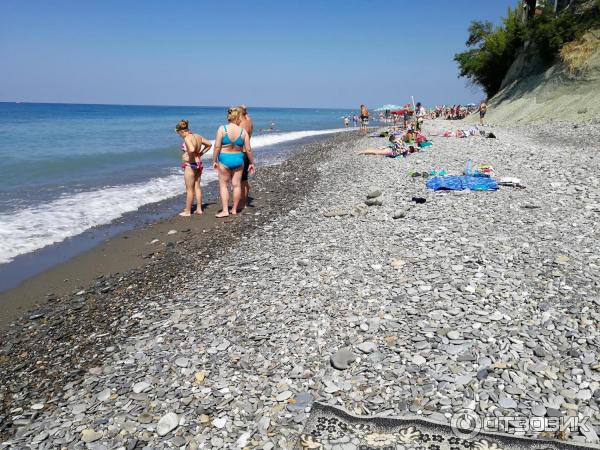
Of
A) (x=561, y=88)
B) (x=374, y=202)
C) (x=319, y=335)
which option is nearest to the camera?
(x=319, y=335)

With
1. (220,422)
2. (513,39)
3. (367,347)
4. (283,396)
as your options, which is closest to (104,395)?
(220,422)

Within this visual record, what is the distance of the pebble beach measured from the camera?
342cm

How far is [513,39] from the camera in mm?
38219

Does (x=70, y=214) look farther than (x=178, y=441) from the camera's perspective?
Yes

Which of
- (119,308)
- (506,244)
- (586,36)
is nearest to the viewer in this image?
(119,308)

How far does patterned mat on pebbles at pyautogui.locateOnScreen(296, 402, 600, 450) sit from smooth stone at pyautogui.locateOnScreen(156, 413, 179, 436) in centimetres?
106

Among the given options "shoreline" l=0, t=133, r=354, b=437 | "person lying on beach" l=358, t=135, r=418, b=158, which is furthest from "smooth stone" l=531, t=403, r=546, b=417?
"person lying on beach" l=358, t=135, r=418, b=158

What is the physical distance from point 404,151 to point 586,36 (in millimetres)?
20515

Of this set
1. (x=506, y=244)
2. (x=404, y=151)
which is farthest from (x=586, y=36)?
(x=506, y=244)

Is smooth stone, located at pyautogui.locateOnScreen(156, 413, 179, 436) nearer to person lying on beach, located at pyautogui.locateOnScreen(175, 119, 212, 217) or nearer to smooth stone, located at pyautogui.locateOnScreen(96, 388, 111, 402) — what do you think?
smooth stone, located at pyautogui.locateOnScreen(96, 388, 111, 402)

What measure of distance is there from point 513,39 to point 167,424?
44.4 metres

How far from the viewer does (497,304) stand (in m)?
4.61

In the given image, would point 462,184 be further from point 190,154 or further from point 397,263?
point 190,154

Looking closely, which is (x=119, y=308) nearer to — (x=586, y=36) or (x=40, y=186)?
(x=40, y=186)
